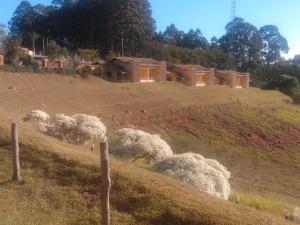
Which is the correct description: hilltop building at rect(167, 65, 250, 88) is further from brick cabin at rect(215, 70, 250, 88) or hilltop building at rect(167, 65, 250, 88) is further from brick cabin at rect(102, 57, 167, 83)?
brick cabin at rect(102, 57, 167, 83)

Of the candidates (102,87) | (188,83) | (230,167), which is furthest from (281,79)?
(230,167)

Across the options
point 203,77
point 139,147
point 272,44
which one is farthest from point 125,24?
point 139,147

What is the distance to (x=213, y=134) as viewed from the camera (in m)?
40.9

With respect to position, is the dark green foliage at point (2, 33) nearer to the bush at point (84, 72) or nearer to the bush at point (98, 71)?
the bush at point (98, 71)

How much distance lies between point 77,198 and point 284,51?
10346 cm

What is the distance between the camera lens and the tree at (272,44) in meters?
104

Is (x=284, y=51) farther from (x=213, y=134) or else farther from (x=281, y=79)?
(x=213, y=134)

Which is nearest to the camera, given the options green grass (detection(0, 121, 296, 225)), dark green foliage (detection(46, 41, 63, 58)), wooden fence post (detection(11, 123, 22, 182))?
green grass (detection(0, 121, 296, 225))

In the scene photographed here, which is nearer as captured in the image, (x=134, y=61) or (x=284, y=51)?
(x=134, y=61)

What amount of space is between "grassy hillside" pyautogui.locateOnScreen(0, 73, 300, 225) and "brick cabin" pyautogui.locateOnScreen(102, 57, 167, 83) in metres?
2.79

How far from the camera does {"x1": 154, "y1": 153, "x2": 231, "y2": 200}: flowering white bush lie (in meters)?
13.6

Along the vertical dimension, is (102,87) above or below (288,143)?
above

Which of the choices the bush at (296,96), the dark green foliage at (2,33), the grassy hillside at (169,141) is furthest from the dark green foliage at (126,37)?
the grassy hillside at (169,141)

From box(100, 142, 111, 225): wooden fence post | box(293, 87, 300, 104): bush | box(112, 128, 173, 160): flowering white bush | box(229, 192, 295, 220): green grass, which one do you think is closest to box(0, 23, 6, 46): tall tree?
box(293, 87, 300, 104): bush
